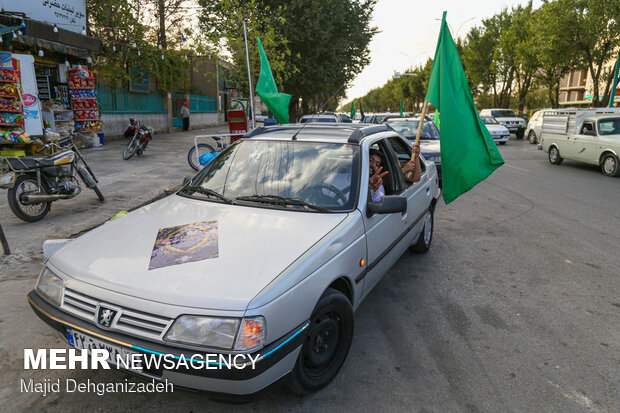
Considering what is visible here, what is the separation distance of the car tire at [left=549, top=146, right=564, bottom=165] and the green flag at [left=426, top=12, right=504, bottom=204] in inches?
445

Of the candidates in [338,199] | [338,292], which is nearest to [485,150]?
[338,199]

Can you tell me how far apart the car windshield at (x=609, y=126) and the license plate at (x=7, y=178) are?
46.1 ft

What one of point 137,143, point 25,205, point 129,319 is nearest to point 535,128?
point 137,143

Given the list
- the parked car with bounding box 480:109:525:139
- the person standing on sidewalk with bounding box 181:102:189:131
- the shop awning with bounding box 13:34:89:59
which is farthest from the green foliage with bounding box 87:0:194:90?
the parked car with bounding box 480:109:525:139

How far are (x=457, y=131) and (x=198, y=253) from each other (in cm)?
307

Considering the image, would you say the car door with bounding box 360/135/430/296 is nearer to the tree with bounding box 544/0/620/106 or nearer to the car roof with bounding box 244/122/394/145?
the car roof with bounding box 244/122/394/145

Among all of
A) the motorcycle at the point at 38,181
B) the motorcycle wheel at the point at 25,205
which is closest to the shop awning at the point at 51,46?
the motorcycle at the point at 38,181

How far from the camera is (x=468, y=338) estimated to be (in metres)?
3.33

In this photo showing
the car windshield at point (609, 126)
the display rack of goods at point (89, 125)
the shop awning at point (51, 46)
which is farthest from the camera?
the display rack of goods at point (89, 125)

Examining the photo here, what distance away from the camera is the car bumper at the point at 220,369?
201cm

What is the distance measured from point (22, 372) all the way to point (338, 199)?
8.06 ft

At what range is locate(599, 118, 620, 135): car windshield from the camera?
11.7 meters

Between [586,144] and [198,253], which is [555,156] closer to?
[586,144]

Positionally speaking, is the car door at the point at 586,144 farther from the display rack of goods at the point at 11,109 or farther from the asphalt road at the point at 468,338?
the display rack of goods at the point at 11,109
